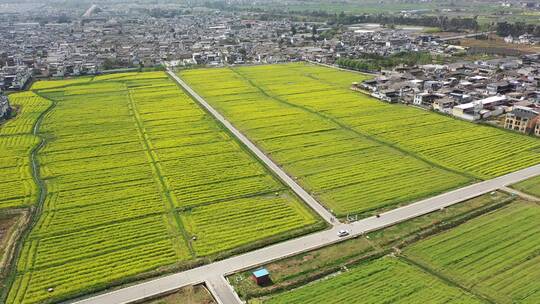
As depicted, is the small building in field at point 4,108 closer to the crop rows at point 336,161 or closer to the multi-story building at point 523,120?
the crop rows at point 336,161

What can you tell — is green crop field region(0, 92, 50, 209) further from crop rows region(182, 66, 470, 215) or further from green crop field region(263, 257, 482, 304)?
green crop field region(263, 257, 482, 304)

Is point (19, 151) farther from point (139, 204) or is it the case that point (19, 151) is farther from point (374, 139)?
point (374, 139)

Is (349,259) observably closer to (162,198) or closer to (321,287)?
(321,287)

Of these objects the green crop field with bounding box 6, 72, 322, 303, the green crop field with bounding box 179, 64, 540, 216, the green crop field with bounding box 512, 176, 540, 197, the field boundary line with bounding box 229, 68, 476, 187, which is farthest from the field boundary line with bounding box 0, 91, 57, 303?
the green crop field with bounding box 512, 176, 540, 197

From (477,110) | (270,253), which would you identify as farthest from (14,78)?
(477,110)

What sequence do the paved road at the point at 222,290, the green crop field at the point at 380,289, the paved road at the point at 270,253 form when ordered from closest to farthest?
1. the green crop field at the point at 380,289
2. the paved road at the point at 222,290
3. the paved road at the point at 270,253

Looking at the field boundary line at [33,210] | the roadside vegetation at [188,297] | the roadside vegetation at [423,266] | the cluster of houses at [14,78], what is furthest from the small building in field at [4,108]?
the roadside vegetation at [423,266]

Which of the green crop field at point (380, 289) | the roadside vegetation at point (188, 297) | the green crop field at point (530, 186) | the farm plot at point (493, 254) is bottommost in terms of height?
the roadside vegetation at point (188, 297)
